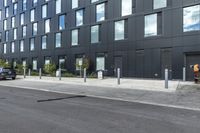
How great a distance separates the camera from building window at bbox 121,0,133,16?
27.2 metres

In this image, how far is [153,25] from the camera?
82.7 ft

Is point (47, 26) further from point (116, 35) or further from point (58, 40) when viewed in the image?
point (116, 35)

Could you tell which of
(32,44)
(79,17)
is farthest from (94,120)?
(32,44)

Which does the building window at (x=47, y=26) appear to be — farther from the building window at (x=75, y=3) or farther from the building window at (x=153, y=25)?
the building window at (x=153, y=25)

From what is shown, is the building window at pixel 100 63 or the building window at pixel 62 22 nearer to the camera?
the building window at pixel 100 63

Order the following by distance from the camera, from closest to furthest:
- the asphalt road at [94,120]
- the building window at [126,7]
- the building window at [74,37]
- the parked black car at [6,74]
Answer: the asphalt road at [94,120] → the building window at [126,7] → the parked black car at [6,74] → the building window at [74,37]

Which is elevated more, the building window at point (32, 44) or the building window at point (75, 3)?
the building window at point (75, 3)

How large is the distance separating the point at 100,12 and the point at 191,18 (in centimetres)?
1132

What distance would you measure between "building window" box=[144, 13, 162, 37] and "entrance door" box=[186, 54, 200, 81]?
12.5 feet

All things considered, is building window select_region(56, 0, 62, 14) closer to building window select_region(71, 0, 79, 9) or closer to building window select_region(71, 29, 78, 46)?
building window select_region(71, 0, 79, 9)

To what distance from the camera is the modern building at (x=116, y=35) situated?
75.7 feet

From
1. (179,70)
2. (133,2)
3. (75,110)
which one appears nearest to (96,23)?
(133,2)

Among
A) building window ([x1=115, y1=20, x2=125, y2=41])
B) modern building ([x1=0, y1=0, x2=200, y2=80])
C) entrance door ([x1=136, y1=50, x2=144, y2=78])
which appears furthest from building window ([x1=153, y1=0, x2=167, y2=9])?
entrance door ([x1=136, y1=50, x2=144, y2=78])

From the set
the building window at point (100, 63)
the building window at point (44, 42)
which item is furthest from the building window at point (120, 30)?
the building window at point (44, 42)
